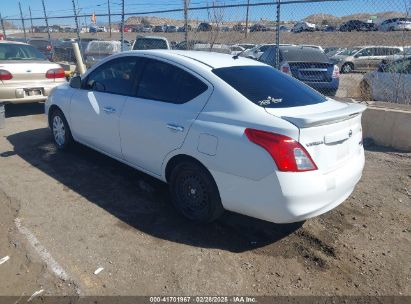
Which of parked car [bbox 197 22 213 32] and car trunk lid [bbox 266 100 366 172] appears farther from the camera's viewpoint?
parked car [bbox 197 22 213 32]

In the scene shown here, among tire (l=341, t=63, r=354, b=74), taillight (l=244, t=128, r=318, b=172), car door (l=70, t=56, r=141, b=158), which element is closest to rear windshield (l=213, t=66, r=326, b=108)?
taillight (l=244, t=128, r=318, b=172)

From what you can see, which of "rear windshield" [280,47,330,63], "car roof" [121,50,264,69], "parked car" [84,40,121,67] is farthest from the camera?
"parked car" [84,40,121,67]

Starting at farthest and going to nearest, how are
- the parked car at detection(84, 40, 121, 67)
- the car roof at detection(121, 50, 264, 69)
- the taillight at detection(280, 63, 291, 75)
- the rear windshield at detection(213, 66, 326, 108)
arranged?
the parked car at detection(84, 40, 121, 67) → the taillight at detection(280, 63, 291, 75) → the car roof at detection(121, 50, 264, 69) → the rear windshield at detection(213, 66, 326, 108)

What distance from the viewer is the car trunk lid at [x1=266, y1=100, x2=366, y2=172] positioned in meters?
3.07

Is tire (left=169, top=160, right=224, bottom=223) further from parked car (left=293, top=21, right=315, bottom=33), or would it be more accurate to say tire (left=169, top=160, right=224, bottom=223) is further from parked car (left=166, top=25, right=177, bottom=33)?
parked car (left=166, top=25, right=177, bottom=33)

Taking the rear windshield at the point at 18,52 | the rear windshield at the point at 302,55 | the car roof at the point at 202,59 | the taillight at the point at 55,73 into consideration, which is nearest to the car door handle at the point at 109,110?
the car roof at the point at 202,59

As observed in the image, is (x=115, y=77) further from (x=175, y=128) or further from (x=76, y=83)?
(x=175, y=128)

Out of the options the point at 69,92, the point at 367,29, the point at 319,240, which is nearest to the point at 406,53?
the point at 367,29

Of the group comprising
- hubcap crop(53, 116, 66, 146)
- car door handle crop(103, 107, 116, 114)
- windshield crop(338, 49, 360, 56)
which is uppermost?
car door handle crop(103, 107, 116, 114)

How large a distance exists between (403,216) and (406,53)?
5.73 meters

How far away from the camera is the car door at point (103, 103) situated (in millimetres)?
4477

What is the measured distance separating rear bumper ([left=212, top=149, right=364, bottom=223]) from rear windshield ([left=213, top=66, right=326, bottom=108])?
28.4 inches

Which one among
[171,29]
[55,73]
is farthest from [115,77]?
[171,29]

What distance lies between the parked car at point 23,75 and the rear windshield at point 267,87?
5374 mm
